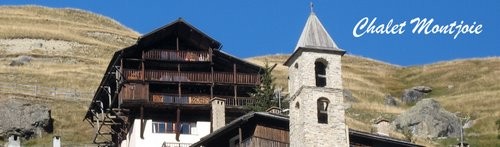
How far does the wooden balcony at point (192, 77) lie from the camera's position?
Answer: 6956cm

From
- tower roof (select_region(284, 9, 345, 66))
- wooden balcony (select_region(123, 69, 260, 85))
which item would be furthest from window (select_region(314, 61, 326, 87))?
wooden balcony (select_region(123, 69, 260, 85))

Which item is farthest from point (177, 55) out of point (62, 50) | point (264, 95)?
point (62, 50)

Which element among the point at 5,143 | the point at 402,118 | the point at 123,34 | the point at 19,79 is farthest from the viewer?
the point at 123,34

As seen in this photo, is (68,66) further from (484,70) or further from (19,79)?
(484,70)

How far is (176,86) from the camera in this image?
231 feet

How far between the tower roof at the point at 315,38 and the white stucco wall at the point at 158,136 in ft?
54.1

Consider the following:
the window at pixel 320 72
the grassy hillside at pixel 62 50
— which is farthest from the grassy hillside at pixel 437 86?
the window at pixel 320 72

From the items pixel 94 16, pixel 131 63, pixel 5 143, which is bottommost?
pixel 5 143

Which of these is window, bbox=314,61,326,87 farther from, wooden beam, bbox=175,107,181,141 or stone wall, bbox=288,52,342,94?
wooden beam, bbox=175,107,181,141

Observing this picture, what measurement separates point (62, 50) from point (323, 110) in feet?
308

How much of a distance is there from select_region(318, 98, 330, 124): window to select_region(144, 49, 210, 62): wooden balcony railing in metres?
21.8

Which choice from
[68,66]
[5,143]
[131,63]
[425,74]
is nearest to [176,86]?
[131,63]

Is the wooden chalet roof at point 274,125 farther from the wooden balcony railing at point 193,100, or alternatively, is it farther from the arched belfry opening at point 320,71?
the wooden balcony railing at point 193,100

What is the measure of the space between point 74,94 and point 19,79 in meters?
12.4
